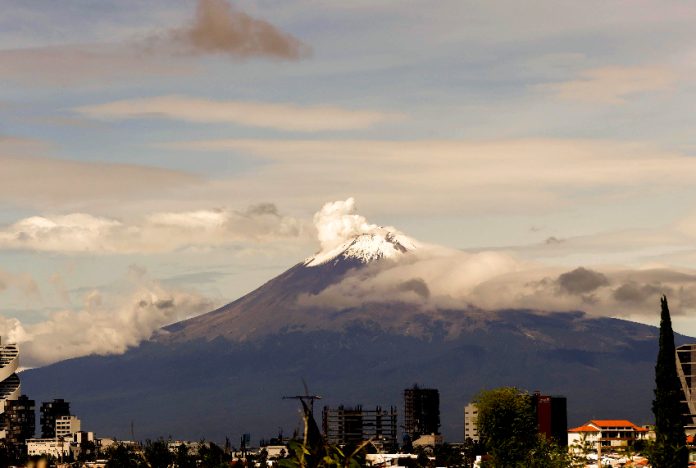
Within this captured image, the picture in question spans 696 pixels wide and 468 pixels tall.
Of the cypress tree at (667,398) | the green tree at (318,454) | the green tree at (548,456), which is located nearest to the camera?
the green tree at (318,454)

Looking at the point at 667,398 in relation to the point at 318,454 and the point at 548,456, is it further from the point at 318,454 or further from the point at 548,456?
the point at 318,454

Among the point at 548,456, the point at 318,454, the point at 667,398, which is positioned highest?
the point at 667,398

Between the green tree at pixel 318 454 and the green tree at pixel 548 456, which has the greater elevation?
the green tree at pixel 318 454

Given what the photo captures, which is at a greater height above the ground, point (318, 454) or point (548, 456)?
point (318, 454)

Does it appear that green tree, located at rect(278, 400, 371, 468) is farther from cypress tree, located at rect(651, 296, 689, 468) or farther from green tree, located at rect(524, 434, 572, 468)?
green tree, located at rect(524, 434, 572, 468)

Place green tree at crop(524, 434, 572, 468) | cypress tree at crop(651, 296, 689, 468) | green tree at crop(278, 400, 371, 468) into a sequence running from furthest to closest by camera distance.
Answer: green tree at crop(524, 434, 572, 468)
cypress tree at crop(651, 296, 689, 468)
green tree at crop(278, 400, 371, 468)

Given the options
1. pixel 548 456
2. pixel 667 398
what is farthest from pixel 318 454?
pixel 548 456

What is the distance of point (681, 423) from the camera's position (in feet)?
465

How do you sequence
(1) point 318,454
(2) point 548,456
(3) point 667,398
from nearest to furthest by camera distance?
(1) point 318,454 → (3) point 667,398 → (2) point 548,456

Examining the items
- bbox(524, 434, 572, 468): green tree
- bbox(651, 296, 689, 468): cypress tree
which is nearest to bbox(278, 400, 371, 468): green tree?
bbox(651, 296, 689, 468): cypress tree

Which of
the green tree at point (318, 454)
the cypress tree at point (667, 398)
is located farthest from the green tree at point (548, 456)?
the green tree at point (318, 454)

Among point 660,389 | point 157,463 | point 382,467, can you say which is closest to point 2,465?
point 382,467

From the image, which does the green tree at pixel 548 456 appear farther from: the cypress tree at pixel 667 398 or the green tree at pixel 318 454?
the green tree at pixel 318 454

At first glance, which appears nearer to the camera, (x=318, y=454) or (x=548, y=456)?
(x=318, y=454)
